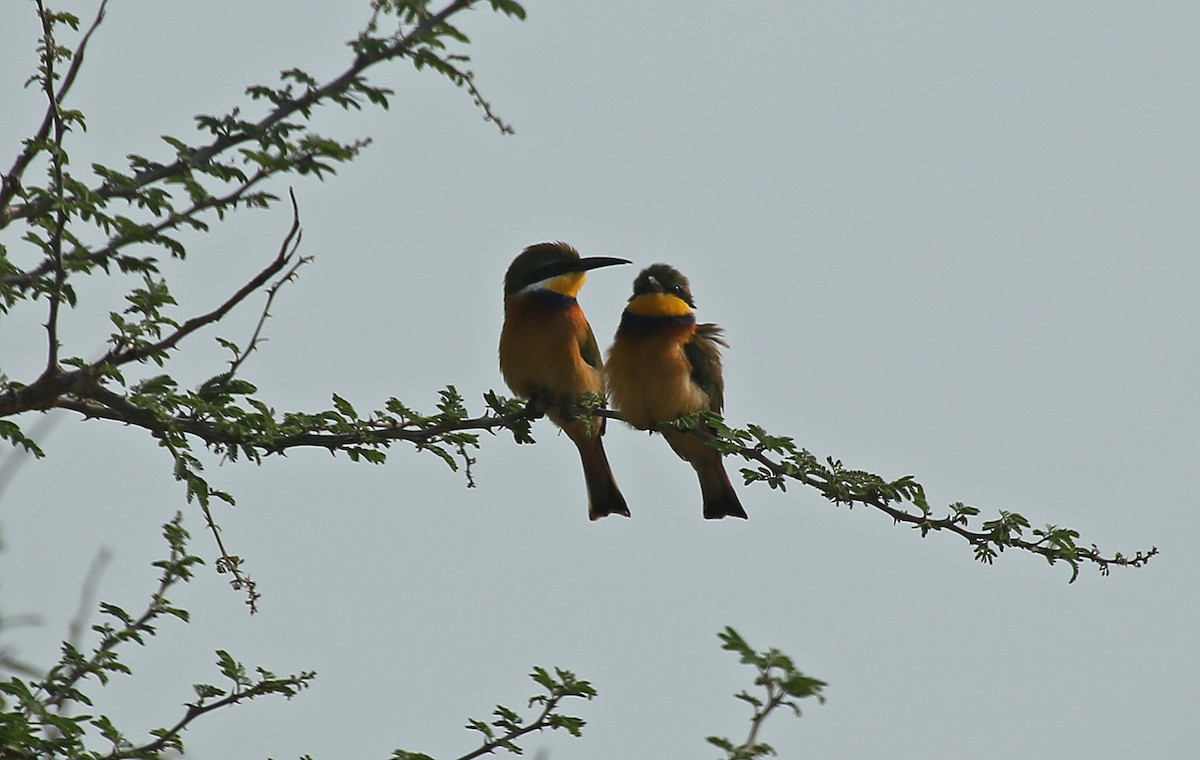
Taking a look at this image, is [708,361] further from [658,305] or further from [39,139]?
[39,139]

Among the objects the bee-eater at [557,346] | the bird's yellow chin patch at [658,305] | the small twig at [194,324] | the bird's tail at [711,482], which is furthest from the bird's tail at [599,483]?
the small twig at [194,324]

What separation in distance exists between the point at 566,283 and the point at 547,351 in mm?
421

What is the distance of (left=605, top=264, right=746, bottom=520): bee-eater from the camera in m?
7.02

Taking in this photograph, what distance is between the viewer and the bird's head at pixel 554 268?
23.6 feet

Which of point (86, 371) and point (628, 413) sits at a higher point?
point (628, 413)

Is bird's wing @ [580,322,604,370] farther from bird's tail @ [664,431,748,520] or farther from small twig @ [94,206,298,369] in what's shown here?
small twig @ [94,206,298,369]

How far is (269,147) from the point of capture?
3.65m

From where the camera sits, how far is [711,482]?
7359mm

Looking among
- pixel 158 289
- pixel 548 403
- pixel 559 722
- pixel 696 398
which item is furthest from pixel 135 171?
pixel 696 398

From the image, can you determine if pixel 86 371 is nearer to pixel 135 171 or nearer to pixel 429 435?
pixel 135 171

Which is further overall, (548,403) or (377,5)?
(548,403)

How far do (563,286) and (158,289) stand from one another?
3241 mm

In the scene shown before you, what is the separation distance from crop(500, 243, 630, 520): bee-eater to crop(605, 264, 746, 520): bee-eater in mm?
181

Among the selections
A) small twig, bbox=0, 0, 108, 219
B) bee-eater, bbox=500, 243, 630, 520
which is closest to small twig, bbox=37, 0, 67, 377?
small twig, bbox=0, 0, 108, 219
